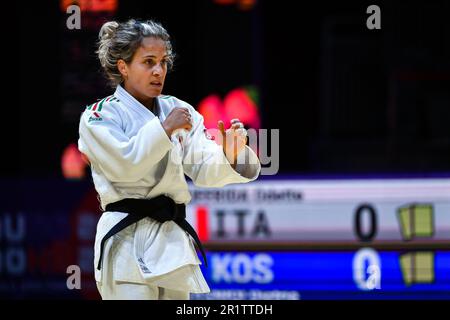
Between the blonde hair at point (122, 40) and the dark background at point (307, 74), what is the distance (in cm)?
311

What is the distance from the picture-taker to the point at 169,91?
6305 mm

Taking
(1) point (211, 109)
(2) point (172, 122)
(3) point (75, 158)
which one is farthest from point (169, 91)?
(2) point (172, 122)

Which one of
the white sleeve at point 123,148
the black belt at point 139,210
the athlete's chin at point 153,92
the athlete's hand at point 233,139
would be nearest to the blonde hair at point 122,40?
the athlete's chin at point 153,92

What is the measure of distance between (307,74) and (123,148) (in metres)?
3.66

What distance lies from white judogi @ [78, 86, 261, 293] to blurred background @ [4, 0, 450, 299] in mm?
2878

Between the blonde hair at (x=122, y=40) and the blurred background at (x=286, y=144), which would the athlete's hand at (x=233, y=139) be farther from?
the blurred background at (x=286, y=144)

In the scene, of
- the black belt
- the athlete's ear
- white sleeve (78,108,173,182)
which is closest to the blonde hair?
the athlete's ear

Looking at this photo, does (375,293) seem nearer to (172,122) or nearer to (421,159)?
(421,159)

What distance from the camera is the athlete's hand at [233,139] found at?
11.4 feet

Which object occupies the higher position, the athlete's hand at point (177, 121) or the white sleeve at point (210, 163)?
the athlete's hand at point (177, 121)

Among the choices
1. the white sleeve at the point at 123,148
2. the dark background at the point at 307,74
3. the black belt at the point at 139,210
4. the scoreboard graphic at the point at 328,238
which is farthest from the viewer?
the dark background at the point at 307,74

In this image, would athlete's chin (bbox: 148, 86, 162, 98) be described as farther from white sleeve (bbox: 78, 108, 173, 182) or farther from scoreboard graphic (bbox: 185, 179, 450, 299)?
scoreboard graphic (bbox: 185, 179, 450, 299)

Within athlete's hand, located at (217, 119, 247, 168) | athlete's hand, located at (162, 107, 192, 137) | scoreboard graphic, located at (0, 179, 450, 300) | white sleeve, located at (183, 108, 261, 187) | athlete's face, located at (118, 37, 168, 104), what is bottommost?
scoreboard graphic, located at (0, 179, 450, 300)

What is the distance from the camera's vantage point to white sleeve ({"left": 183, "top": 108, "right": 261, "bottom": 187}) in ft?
11.7
